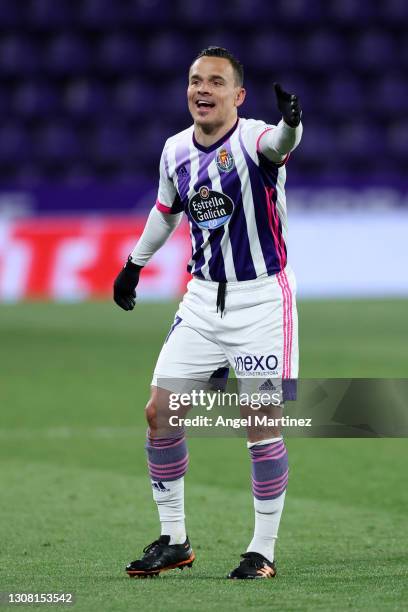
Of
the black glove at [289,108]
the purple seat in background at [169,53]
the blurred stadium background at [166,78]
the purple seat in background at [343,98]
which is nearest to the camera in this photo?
the black glove at [289,108]

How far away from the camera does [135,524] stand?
6191 mm

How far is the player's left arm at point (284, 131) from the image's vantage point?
179 inches

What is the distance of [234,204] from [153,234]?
594 mm

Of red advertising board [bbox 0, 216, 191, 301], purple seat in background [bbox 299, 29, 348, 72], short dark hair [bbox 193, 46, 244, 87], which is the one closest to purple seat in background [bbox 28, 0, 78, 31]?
purple seat in background [bbox 299, 29, 348, 72]

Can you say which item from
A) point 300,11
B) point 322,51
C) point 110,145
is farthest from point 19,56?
point 322,51

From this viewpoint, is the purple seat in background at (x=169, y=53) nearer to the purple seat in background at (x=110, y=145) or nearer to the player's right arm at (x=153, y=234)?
the purple seat in background at (x=110, y=145)

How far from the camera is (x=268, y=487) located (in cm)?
488

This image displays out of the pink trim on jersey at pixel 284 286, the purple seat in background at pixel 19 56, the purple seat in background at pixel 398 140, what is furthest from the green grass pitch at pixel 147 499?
the purple seat in background at pixel 19 56

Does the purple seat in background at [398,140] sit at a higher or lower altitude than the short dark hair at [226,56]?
higher

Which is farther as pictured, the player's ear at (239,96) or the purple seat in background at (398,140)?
the purple seat in background at (398,140)

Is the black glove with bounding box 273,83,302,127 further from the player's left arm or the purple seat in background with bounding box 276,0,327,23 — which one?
the purple seat in background with bounding box 276,0,327,23

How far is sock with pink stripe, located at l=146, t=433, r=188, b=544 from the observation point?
5.00 m

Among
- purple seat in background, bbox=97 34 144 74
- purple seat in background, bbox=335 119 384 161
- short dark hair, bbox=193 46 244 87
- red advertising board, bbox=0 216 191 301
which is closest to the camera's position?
short dark hair, bbox=193 46 244 87

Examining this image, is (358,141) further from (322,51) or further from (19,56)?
(19,56)
